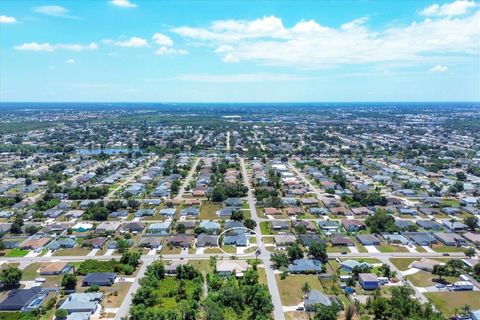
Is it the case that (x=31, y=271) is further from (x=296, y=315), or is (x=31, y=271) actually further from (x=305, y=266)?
(x=305, y=266)

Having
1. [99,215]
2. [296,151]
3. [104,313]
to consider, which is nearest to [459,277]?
[104,313]

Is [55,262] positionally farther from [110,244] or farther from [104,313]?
[104,313]

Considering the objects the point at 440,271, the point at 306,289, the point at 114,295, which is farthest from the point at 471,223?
the point at 114,295

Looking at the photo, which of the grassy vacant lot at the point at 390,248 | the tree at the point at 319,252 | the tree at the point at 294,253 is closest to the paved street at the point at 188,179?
the tree at the point at 294,253

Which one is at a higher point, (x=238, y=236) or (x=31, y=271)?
(x=238, y=236)

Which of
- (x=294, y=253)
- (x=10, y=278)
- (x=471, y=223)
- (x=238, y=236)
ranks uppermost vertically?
(x=471, y=223)

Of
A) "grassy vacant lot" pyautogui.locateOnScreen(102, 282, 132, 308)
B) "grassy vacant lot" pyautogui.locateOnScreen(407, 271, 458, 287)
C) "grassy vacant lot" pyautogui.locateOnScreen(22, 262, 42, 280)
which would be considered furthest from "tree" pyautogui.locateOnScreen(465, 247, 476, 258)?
"grassy vacant lot" pyautogui.locateOnScreen(22, 262, 42, 280)

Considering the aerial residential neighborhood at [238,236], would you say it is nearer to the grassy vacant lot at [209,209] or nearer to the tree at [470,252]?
the tree at [470,252]
